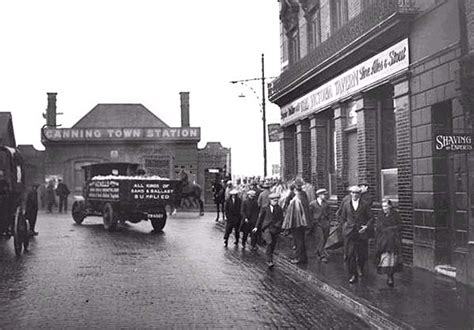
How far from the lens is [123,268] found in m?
11.4

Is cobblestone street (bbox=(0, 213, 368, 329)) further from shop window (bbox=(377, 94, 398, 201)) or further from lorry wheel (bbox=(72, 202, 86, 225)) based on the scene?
lorry wheel (bbox=(72, 202, 86, 225))

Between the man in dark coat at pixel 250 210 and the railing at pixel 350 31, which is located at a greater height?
the railing at pixel 350 31

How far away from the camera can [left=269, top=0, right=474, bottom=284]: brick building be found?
9.59 m

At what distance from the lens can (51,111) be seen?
4669cm

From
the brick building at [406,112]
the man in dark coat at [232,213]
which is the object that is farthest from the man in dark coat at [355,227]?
the man in dark coat at [232,213]

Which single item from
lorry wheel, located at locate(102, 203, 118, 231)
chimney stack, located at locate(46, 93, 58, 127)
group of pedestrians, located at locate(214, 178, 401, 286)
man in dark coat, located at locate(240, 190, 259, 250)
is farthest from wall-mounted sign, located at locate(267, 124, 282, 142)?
chimney stack, located at locate(46, 93, 58, 127)

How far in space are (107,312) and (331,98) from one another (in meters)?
9.71

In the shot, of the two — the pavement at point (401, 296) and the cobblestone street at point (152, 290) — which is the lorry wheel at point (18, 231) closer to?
the cobblestone street at point (152, 290)

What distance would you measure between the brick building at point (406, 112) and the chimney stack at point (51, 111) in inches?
1300

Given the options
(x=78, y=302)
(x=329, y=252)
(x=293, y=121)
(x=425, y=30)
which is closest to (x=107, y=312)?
(x=78, y=302)

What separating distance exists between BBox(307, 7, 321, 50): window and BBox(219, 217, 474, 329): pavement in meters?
8.53

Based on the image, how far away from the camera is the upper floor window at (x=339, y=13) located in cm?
1551

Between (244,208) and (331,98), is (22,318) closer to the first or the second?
(244,208)

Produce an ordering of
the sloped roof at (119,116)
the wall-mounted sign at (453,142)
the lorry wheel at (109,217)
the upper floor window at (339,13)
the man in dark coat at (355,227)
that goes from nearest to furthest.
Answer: the wall-mounted sign at (453,142)
the man in dark coat at (355,227)
the upper floor window at (339,13)
the lorry wheel at (109,217)
the sloped roof at (119,116)
